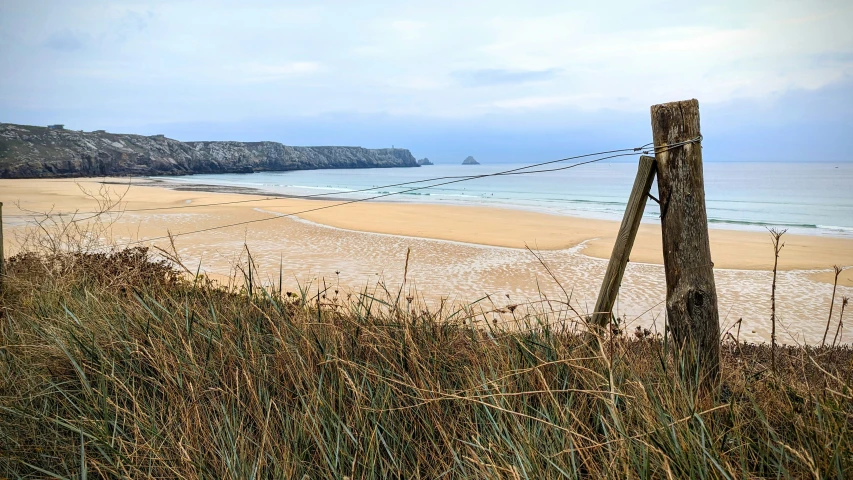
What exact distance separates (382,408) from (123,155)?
271 feet

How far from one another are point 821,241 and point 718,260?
7.04m

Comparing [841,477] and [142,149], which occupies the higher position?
[142,149]

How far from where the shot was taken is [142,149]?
80438 mm

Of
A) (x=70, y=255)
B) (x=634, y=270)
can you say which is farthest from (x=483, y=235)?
(x=70, y=255)

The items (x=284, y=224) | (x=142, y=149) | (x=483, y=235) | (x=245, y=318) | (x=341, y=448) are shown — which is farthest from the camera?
(x=142, y=149)

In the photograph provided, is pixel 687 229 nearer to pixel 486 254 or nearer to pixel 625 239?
pixel 625 239

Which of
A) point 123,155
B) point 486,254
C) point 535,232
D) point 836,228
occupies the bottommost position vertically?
point 486,254

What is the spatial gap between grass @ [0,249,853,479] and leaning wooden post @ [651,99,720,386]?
0.89 feet

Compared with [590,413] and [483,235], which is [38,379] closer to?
[590,413]

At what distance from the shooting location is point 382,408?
8.82 ft

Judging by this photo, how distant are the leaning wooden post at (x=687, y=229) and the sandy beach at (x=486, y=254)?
2.11 meters

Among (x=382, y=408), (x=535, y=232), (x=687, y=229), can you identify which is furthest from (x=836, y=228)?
(x=382, y=408)

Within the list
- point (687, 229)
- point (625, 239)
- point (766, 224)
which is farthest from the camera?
point (766, 224)

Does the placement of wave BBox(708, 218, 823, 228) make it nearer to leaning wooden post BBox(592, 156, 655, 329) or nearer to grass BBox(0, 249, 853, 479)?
leaning wooden post BBox(592, 156, 655, 329)
